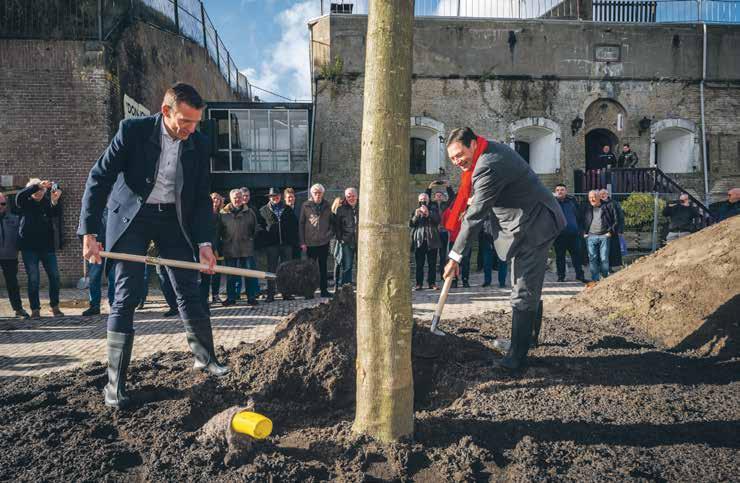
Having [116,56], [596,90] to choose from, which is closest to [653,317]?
[116,56]

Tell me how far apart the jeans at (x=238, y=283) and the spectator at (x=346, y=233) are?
1713 millimetres

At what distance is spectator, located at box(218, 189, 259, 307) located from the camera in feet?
28.4

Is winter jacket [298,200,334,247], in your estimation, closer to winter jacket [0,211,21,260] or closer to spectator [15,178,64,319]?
spectator [15,178,64,319]

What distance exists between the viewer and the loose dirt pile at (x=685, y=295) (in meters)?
4.80

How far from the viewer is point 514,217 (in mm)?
4281

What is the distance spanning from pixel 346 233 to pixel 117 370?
246 inches

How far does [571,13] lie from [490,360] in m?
20.6

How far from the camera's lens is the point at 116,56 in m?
12.4

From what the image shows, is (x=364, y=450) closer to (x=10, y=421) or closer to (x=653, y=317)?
(x=10, y=421)

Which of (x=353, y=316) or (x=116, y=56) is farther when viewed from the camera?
(x=116, y=56)

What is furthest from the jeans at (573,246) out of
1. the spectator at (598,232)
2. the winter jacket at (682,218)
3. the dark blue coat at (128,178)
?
the dark blue coat at (128,178)

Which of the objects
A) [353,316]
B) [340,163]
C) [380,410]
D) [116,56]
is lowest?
[380,410]

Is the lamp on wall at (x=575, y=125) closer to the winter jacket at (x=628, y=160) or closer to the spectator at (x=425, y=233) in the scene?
the winter jacket at (x=628, y=160)

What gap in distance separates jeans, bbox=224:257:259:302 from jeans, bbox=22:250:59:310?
278 cm
